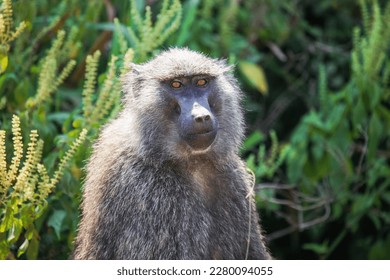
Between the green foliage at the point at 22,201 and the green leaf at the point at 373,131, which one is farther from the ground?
the green foliage at the point at 22,201

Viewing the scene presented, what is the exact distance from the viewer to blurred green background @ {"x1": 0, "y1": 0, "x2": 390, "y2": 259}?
497 centimetres

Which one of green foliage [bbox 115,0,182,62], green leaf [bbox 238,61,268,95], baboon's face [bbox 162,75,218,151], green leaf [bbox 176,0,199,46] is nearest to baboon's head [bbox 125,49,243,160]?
baboon's face [bbox 162,75,218,151]

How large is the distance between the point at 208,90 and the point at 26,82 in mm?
1440

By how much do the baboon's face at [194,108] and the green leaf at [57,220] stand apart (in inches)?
39.1

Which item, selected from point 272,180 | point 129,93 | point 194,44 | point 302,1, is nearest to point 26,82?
point 129,93

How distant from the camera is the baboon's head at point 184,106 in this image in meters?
4.34

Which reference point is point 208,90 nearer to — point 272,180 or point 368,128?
point 368,128

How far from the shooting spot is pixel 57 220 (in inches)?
196

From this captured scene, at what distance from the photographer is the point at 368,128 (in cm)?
663

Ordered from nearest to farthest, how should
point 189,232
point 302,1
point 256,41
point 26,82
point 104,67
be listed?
point 189,232 → point 26,82 → point 104,67 → point 256,41 → point 302,1

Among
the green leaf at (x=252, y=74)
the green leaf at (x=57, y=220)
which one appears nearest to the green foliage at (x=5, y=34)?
the green leaf at (x=57, y=220)

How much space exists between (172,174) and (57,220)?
35.3 inches

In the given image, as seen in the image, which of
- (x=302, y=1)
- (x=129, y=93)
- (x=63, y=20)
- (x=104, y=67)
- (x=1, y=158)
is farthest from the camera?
(x=302, y=1)

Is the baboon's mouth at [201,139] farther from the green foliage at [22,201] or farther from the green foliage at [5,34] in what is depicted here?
the green foliage at [5,34]
